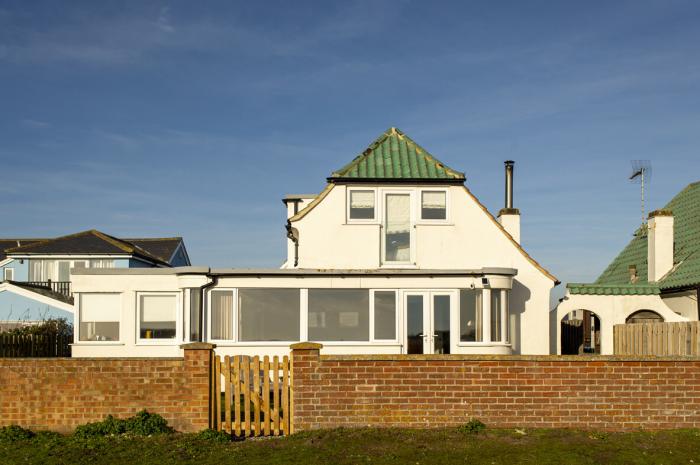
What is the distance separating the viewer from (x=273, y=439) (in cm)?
1280

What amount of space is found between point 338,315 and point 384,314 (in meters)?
1.25

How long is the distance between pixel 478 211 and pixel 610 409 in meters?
10.7

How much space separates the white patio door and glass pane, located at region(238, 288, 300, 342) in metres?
3.07

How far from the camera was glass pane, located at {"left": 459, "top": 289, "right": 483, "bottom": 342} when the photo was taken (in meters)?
20.9

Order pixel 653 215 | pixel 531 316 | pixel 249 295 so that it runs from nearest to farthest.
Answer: pixel 249 295, pixel 531 316, pixel 653 215

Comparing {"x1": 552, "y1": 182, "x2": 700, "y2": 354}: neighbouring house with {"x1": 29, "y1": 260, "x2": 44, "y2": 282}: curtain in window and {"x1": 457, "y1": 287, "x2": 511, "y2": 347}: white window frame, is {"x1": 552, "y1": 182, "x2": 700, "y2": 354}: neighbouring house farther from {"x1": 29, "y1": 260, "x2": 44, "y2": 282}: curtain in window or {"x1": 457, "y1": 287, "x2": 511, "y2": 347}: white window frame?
{"x1": 29, "y1": 260, "x2": 44, "y2": 282}: curtain in window

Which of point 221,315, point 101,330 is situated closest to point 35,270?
point 101,330

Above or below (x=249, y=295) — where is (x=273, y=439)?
below

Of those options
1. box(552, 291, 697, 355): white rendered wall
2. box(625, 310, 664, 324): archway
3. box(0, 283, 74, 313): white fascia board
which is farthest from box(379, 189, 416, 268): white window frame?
box(0, 283, 74, 313): white fascia board

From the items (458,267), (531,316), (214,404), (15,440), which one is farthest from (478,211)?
(15,440)

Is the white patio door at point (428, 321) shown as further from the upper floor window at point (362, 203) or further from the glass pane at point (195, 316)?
the glass pane at point (195, 316)

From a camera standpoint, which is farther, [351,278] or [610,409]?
[351,278]

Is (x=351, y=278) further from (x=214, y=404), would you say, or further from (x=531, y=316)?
(x=214, y=404)

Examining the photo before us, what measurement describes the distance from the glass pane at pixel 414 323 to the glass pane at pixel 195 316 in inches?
222
